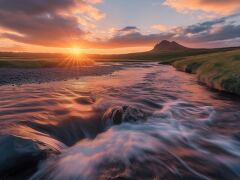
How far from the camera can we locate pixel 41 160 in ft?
24.4

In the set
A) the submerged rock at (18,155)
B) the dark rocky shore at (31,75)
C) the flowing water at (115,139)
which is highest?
the submerged rock at (18,155)

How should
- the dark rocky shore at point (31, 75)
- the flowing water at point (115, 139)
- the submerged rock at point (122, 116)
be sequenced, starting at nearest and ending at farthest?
the flowing water at point (115, 139), the submerged rock at point (122, 116), the dark rocky shore at point (31, 75)

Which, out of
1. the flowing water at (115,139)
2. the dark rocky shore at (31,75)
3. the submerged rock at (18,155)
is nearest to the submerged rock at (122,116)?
the flowing water at (115,139)

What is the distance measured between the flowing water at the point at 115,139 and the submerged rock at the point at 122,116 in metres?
0.05

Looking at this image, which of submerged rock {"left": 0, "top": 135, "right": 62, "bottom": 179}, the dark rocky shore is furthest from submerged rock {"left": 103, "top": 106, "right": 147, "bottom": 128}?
the dark rocky shore

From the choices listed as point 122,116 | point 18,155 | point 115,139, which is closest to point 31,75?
point 122,116

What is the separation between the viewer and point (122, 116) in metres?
11.8

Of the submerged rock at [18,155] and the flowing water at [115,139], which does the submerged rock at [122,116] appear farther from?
the submerged rock at [18,155]

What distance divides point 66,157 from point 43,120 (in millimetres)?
3508

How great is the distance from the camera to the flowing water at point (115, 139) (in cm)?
719

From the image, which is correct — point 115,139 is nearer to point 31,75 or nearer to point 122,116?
point 122,116

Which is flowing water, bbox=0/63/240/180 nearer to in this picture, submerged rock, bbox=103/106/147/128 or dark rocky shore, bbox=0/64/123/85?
submerged rock, bbox=103/106/147/128

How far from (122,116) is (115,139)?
210 cm

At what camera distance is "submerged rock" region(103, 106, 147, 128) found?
454 inches
